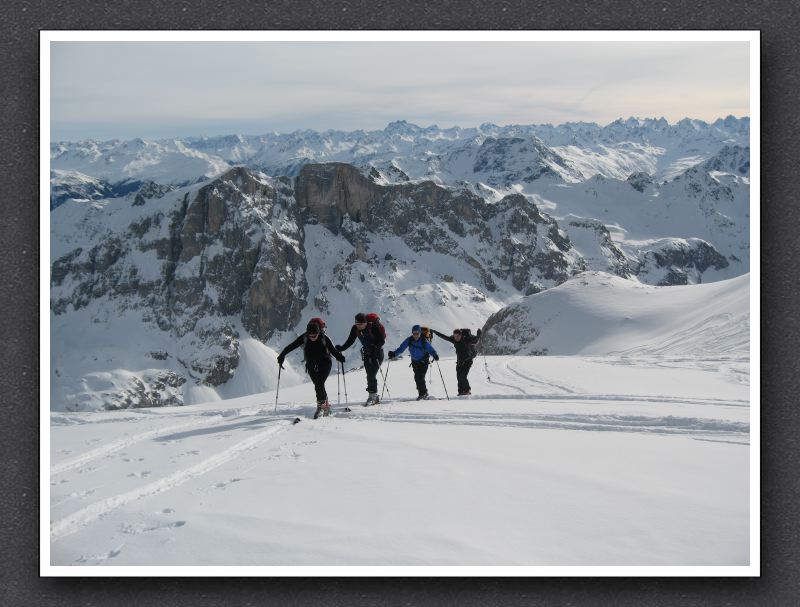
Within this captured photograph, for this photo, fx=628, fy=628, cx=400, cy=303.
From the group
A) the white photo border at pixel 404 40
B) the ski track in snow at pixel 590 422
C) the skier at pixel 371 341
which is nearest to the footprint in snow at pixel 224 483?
the white photo border at pixel 404 40

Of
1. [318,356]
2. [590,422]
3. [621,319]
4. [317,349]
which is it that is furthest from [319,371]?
[621,319]

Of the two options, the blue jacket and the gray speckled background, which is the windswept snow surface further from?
the blue jacket

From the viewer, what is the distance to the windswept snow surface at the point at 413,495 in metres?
6.21

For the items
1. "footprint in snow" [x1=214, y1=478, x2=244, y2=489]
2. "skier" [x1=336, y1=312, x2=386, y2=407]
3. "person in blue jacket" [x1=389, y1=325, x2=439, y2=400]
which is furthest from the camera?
"person in blue jacket" [x1=389, y1=325, x2=439, y2=400]

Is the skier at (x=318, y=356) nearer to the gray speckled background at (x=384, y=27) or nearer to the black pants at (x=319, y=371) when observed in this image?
the black pants at (x=319, y=371)

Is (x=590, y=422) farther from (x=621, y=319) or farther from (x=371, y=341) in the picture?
(x=621, y=319)

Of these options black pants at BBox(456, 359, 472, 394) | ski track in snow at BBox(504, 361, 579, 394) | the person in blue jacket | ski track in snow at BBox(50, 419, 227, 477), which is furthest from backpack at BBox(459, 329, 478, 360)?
ski track in snow at BBox(50, 419, 227, 477)

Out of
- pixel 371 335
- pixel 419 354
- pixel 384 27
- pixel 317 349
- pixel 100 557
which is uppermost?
pixel 384 27

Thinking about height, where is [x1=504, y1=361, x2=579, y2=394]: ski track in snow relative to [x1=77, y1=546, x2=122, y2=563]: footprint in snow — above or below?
above

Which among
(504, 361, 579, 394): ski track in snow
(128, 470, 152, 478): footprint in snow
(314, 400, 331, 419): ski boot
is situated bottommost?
(504, 361, 579, 394): ski track in snow

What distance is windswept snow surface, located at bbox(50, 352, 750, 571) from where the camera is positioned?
245 inches

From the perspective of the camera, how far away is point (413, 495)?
6.52 metres

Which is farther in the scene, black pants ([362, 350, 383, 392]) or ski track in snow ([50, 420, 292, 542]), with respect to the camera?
black pants ([362, 350, 383, 392])

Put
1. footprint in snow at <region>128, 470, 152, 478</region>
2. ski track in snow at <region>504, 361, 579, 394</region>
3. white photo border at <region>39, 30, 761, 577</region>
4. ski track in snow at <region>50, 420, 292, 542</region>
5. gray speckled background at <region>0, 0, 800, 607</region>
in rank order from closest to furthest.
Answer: ski track in snow at <region>50, 420, 292, 542</region> → footprint in snow at <region>128, 470, 152, 478</region> → gray speckled background at <region>0, 0, 800, 607</region> → white photo border at <region>39, 30, 761, 577</region> → ski track in snow at <region>504, 361, 579, 394</region>
